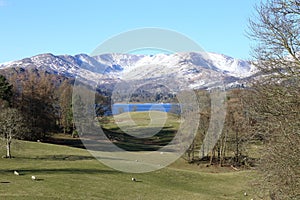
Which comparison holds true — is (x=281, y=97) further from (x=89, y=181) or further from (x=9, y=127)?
(x=9, y=127)

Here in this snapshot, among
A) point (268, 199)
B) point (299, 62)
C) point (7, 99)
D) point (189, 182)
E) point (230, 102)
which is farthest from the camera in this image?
point (7, 99)

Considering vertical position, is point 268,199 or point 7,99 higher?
point 7,99

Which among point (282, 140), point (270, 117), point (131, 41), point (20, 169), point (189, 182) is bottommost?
point (189, 182)

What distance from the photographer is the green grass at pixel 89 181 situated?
24.9 m

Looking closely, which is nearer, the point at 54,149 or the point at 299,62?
the point at 299,62

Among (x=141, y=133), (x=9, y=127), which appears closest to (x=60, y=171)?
(x=9, y=127)

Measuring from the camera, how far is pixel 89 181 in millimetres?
30281

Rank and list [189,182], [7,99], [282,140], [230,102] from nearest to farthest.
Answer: [282,140]
[189,182]
[230,102]
[7,99]

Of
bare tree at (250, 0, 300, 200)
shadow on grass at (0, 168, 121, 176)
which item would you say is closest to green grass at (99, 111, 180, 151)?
shadow on grass at (0, 168, 121, 176)

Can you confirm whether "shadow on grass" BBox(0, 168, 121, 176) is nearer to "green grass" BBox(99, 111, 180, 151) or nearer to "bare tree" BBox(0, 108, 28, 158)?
"bare tree" BBox(0, 108, 28, 158)

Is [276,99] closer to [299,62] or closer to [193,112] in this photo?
[299,62]

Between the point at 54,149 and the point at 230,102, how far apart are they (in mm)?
27886

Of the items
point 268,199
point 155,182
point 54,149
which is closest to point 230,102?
point 155,182

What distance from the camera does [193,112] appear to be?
5700cm
